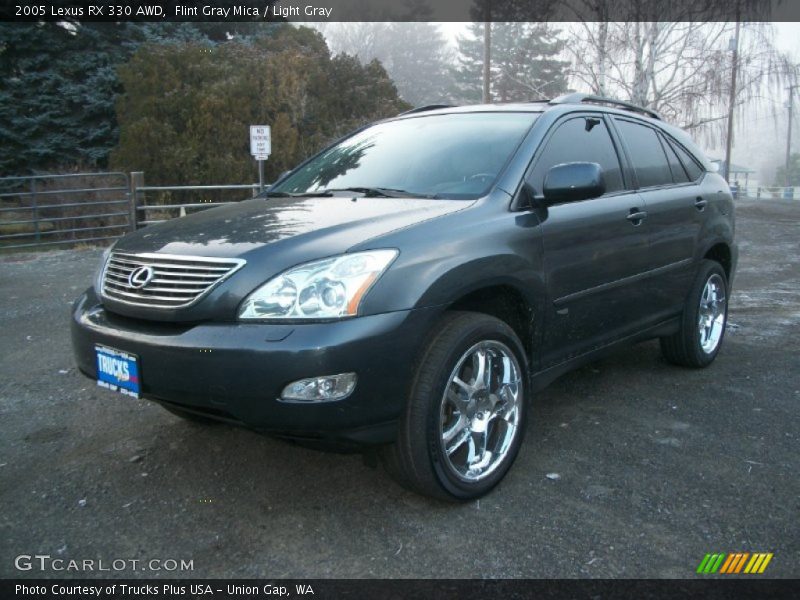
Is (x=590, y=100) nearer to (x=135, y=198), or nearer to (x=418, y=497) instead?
(x=418, y=497)

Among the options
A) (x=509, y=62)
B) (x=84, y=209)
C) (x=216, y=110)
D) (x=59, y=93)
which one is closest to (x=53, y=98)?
(x=59, y=93)

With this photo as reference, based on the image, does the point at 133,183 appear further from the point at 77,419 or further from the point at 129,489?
the point at 129,489

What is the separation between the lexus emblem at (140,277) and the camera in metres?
2.83

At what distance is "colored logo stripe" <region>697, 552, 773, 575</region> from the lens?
2.49m

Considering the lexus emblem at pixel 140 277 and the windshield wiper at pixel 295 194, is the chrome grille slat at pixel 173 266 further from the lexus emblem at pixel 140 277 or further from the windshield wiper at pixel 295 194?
the windshield wiper at pixel 295 194

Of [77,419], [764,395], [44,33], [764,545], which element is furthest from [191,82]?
[764,545]

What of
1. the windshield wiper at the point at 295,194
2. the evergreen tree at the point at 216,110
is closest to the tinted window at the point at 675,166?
the windshield wiper at the point at 295,194

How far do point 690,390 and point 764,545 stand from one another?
189 cm

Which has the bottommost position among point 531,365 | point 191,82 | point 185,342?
point 531,365

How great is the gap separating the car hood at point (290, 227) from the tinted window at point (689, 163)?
7.84 ft

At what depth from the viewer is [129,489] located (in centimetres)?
312

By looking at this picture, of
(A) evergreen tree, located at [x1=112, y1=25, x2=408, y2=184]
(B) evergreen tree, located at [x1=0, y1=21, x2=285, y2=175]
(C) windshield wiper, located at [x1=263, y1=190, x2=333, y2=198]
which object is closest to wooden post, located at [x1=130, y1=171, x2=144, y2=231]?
(A) evergreen tree, located at [x1=112, y1=25, x2=408, y2=184]

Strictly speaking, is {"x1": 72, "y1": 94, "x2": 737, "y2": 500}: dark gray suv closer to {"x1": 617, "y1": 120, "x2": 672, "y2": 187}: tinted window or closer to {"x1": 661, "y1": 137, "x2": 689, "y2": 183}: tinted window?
{"x1": 617, "y1": 120, "x2": 672, "y2": 187}: tinted window

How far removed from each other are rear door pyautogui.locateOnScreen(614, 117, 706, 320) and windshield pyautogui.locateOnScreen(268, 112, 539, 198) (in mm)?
985
